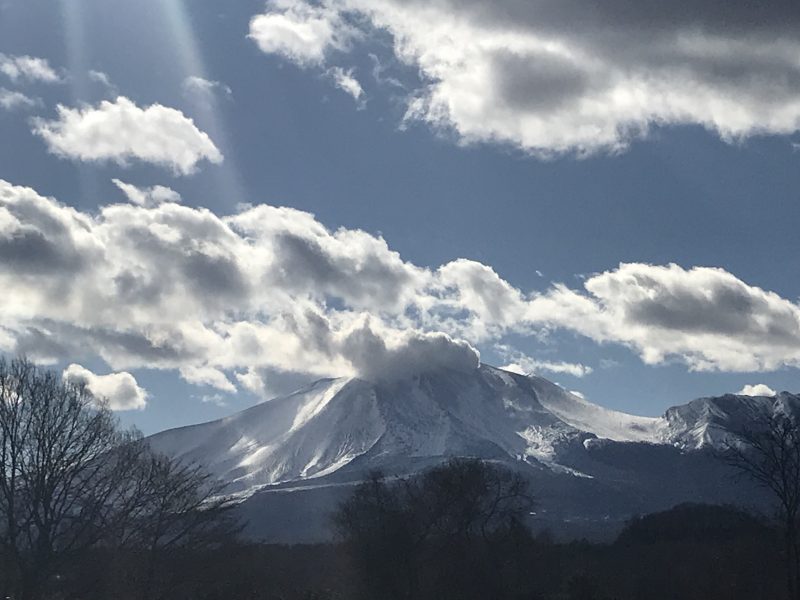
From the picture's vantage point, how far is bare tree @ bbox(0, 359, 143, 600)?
123 ft

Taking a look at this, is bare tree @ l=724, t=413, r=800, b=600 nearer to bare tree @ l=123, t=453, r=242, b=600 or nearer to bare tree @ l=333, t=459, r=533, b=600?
bare tree @ l=333, t=459, r=533, b=600

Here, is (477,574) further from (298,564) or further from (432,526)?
(298,564)

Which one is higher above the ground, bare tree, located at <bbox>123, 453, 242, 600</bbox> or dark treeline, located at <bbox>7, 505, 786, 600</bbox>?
bare tree, located at <bbox>123, 453, 242, 600</bbox>

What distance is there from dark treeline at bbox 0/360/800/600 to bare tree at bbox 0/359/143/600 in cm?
7

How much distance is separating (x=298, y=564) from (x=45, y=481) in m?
48.0

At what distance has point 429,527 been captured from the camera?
62219 mm

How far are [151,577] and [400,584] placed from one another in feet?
60.4

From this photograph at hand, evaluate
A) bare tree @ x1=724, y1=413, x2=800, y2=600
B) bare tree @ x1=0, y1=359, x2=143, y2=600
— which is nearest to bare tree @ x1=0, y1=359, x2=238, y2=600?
bare tree @ x1=0, y1=359, x2=143, y2=600

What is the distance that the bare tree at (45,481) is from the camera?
37.4m

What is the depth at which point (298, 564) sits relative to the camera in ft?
276

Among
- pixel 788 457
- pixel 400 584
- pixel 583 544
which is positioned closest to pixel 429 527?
pixel 400 584

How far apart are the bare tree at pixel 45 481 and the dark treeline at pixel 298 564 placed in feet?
0.22

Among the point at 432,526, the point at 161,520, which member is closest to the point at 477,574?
the point at 432,526

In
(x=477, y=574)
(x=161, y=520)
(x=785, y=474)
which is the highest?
(x=161, y=520)
